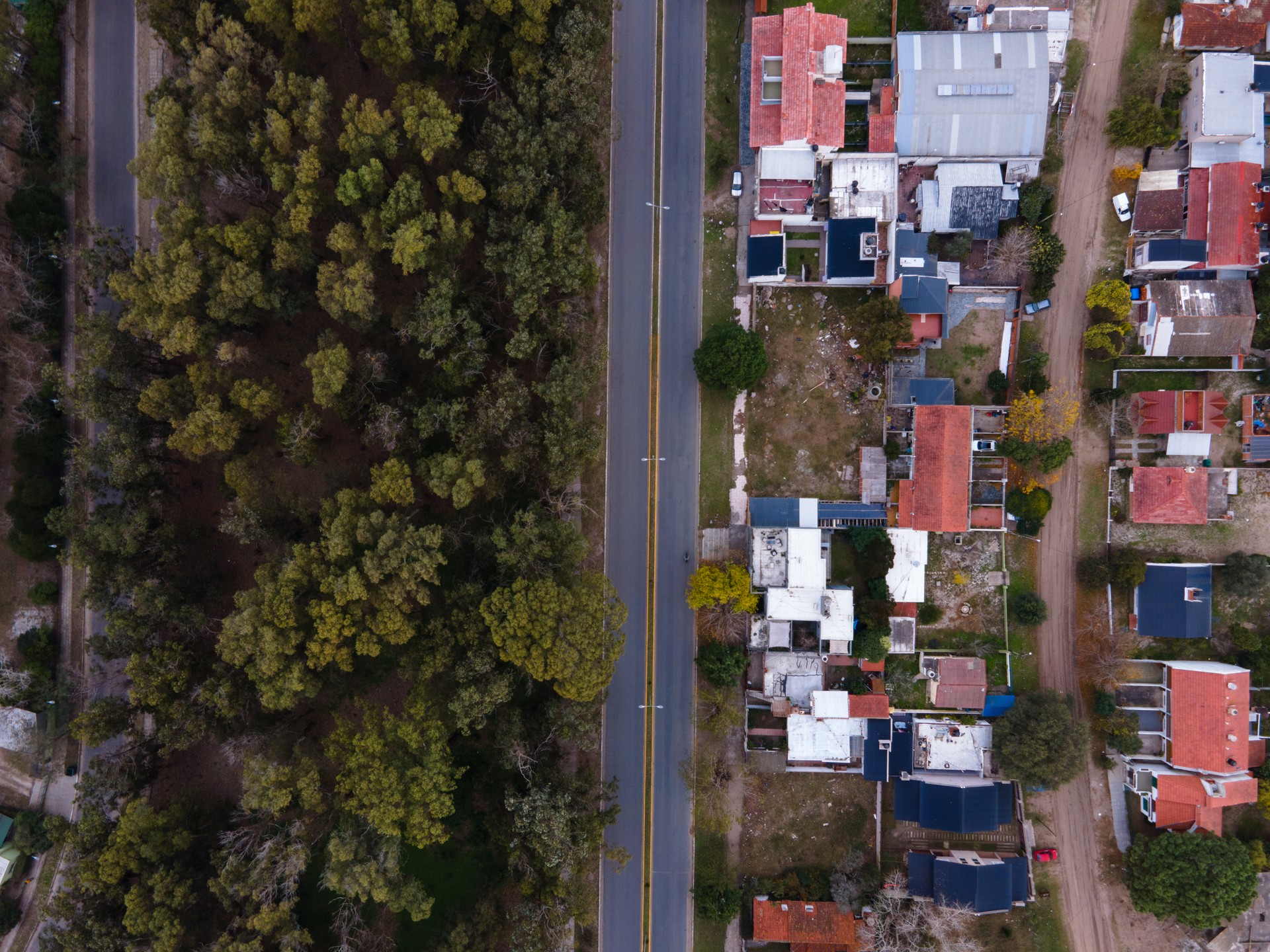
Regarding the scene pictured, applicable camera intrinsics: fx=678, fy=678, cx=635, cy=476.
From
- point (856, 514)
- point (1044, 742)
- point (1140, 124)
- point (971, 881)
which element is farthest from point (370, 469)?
point (1140, 124)

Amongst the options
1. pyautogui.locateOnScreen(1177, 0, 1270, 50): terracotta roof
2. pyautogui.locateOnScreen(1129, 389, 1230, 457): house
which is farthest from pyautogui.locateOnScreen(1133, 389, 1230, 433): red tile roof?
pyautogui.locateOnScreen(1177, 0, 1270, 50): terracotta roof

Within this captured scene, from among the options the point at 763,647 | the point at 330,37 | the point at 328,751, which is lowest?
the point at 328,751

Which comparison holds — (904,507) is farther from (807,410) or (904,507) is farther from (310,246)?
(310,246)

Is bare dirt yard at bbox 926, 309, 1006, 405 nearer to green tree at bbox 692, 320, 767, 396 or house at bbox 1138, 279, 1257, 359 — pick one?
house at bbox 1138, 279, 1257, 359

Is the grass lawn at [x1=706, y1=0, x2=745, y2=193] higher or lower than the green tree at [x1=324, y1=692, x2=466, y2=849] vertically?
higher

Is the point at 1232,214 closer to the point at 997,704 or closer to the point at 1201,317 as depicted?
the point at 1201,317

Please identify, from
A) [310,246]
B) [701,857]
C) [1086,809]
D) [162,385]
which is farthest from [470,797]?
[1086,809]

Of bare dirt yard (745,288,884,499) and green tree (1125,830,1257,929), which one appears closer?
Answer: green tree (1125,830,1257,929)
